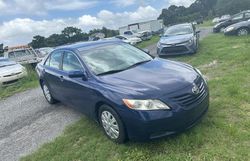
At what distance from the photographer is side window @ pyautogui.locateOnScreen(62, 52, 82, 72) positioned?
537 centimetres

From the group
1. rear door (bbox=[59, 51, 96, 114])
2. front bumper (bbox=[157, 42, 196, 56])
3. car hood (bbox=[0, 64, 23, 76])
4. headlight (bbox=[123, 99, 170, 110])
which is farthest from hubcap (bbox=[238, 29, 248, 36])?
headlight (bbox=[123, 99, 170, 110])

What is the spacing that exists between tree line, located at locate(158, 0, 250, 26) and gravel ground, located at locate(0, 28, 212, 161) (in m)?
76.1

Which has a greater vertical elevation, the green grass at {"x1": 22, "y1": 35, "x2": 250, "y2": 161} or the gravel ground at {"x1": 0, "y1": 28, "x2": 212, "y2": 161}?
the green grass at {"x1": 22, "y1": 35, "x2": 250, "y2": 161}

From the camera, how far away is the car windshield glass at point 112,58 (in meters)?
5.02

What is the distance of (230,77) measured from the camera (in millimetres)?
6984

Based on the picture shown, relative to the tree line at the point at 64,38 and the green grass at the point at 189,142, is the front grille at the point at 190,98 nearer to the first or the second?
the green grass at the point at 189,142

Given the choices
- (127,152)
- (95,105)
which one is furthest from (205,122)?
(95,105)

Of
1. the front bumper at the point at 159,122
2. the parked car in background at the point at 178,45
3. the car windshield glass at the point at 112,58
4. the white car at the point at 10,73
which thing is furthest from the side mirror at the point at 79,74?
the white car at the point at 10,73

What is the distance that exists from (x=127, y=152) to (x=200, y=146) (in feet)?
3.53

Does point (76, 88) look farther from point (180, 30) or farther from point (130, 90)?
point (180, 30)

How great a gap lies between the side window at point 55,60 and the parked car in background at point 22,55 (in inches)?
465

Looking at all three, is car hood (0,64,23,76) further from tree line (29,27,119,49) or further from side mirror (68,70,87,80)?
tree line (29,27,119,49)

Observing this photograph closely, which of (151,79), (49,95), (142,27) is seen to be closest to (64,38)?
(142,27)

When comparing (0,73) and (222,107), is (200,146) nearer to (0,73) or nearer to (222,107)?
(222,107)
